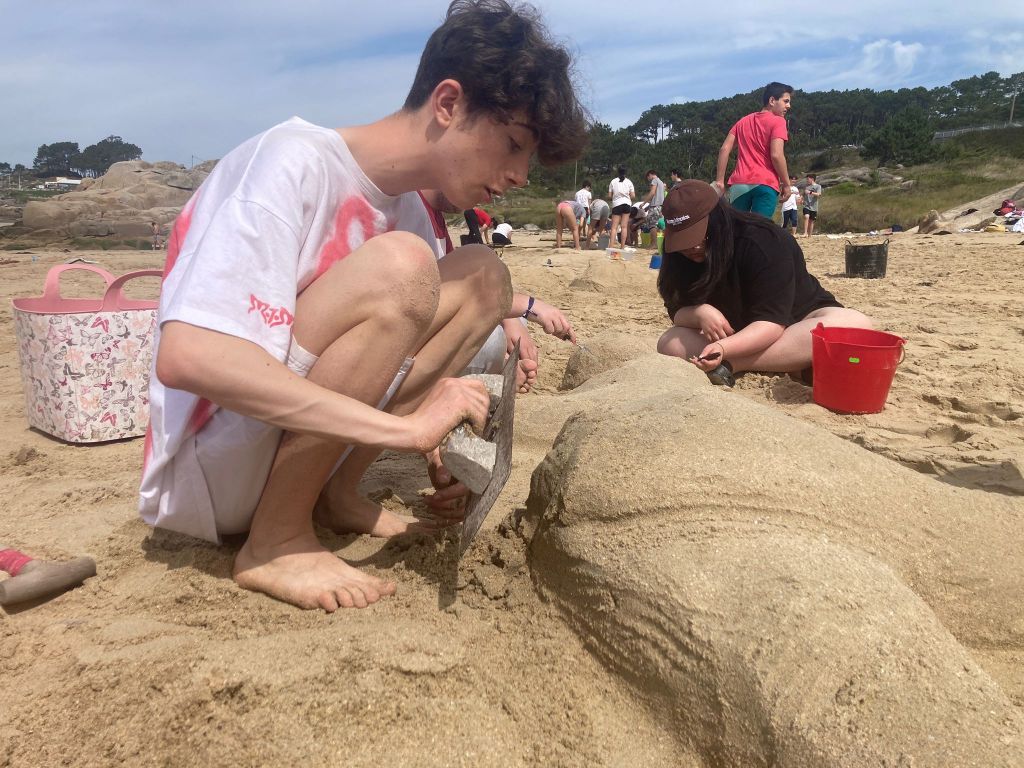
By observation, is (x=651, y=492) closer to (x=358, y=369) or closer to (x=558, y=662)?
(x=558, y=662)

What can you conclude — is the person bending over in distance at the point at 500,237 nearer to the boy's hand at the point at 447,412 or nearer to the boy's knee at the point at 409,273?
the boy's knee at the point at 409,273

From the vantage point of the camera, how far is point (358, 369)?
1.50 m

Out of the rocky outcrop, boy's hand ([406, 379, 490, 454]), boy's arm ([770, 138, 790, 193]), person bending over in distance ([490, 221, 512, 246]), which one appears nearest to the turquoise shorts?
boy's arm ([770, 138, 790, 193])

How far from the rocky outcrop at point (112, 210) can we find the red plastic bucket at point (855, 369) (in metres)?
22.8

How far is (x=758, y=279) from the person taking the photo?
3367 mm

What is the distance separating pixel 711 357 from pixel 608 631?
221cm

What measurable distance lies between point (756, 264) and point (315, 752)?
114 inches

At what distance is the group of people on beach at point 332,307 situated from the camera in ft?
4.30

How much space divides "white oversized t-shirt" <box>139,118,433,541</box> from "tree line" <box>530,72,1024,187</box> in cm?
Answer: 5621

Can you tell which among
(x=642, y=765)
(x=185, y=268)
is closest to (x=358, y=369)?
(x=185, y=268)

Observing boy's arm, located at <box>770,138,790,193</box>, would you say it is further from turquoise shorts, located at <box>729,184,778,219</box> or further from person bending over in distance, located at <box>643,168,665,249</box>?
person bending over in distance, located at <box>643,168,665,249</box>

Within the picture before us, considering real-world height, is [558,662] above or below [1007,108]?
below

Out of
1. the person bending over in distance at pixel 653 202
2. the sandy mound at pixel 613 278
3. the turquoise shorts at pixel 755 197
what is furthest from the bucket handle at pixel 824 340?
the person bending over in distance at pixel 653 202

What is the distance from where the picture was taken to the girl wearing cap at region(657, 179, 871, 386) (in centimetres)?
322
